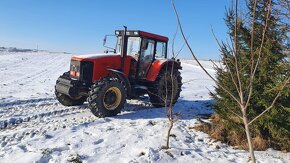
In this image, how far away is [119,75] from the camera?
26.8 feet

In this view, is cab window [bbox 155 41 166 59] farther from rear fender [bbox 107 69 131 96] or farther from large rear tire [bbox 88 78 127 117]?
large rear tire [bbox 88 78 127 117]

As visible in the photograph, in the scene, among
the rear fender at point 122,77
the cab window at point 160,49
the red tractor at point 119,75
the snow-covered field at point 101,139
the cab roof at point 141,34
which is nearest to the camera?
the snow-covered field at point 101,139

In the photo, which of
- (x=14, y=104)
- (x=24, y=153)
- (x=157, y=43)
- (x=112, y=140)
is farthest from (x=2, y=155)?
(x=157, y=43)

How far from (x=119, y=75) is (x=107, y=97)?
0.79 m

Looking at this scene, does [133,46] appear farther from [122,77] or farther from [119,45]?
[122,77]

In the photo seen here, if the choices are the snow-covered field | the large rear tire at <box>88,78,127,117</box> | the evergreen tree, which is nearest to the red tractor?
the large rear tire at <box>88,78,127,117</box>

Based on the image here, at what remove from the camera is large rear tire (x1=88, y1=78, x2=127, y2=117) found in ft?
24.2

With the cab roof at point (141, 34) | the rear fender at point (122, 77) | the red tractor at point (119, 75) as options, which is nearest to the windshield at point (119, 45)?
the red tractor at point (119, 75)

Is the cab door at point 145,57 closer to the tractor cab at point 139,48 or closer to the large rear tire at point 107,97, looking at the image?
the tractor cab at point 139,48

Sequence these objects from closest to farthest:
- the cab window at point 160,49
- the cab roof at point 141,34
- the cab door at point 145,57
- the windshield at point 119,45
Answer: the cab roof at point 141,34
the cab door at point 145,57
the windshield at point 119,45
the cab window at point 160,49

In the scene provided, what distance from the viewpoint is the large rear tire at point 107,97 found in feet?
24.2

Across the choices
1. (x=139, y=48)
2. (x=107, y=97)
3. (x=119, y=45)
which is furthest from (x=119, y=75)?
(x=119, y=45)

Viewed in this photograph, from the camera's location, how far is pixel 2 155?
476 centimetres

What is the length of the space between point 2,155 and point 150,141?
254cm
